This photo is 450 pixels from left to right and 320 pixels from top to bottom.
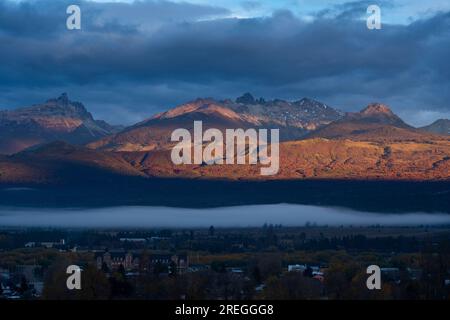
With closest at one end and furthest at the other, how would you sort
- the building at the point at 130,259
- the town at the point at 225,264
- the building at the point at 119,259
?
the town at the point at 225,264 → the building at the point at 130,259 → the building at the point at 119,259

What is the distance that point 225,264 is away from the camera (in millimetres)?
107000

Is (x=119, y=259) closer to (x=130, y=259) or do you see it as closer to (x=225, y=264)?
(x=130, y=259)

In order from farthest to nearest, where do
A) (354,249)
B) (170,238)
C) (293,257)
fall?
Result: 1. (170,238)
2. (354,249)
3. (293,257)

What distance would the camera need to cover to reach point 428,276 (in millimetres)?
75625

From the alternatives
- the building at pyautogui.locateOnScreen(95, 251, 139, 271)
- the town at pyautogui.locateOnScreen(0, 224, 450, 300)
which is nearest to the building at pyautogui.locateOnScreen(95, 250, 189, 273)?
the building at pyautogui.locateOnScreen(95, 251, 139, 271)

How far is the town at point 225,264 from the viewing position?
67.4 meters

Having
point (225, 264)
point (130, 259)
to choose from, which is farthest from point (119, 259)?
point (225, 264)

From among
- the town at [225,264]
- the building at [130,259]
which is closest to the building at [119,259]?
the building at [130,259]

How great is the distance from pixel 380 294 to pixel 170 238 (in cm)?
10793

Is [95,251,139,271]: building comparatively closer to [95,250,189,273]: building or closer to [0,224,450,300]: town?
[95,250,189,273]: building

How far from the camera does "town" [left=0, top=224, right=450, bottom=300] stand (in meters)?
67.4

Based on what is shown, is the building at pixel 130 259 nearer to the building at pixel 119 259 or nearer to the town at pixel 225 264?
the building at pixel 119 259

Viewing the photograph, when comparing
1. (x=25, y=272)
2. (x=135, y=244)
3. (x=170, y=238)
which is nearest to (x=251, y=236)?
(x=170, y=238)
